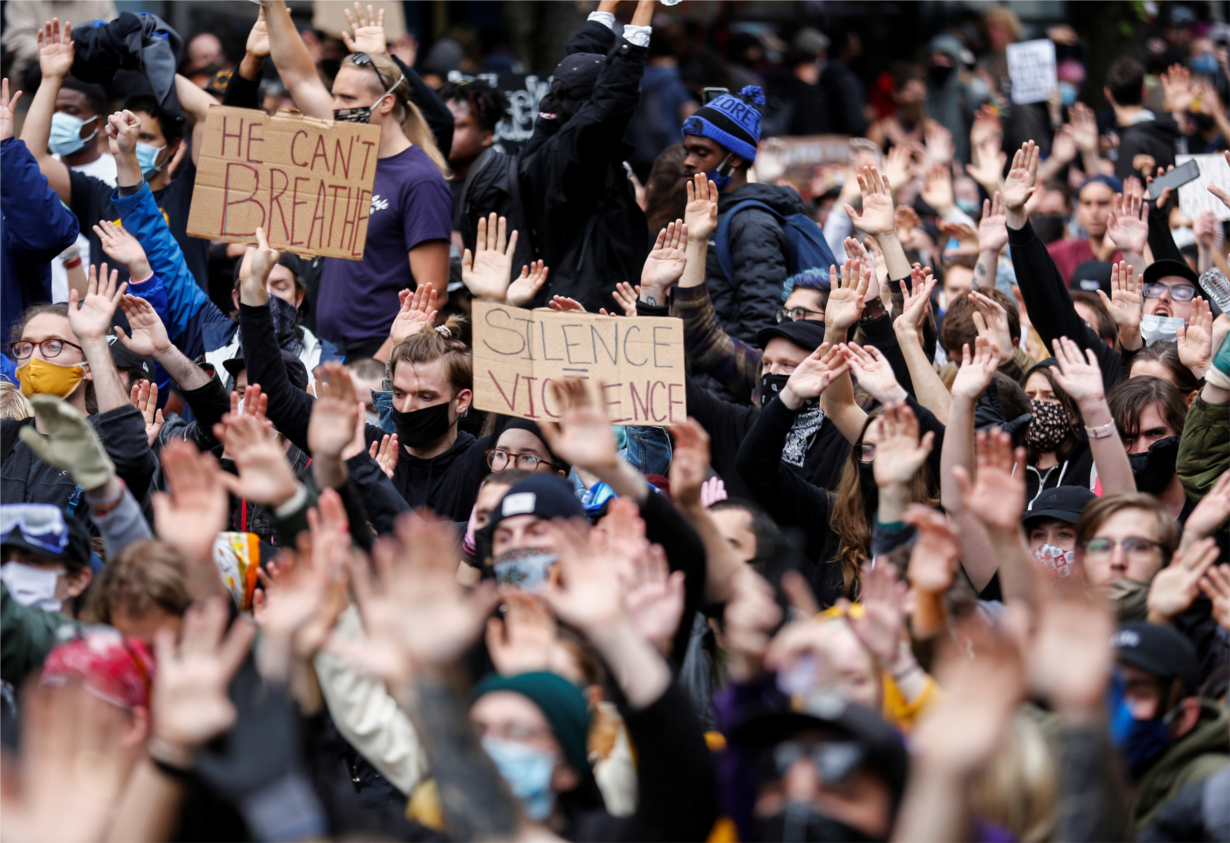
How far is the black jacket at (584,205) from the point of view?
248 inches

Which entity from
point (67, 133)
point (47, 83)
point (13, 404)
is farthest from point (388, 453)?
point (67, 133)

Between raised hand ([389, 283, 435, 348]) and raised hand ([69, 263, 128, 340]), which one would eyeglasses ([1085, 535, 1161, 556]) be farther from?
raised hand ([69, 263, 128, 340])

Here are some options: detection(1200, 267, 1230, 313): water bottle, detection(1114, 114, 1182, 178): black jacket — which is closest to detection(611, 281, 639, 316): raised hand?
detection(1200, 267, 1230, 313): water bottle

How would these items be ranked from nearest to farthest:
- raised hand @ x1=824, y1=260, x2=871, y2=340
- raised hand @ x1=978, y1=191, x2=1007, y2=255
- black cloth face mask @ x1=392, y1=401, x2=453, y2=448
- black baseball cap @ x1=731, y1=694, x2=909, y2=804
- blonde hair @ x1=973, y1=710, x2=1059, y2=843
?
black baseball cap @ x1=731, y1=694, x2=909, y2=804 < blonde hair @ x1=973, y1=710, x2=1059, y2=843 < raised hand @ x1=824, y1=260, x2=871, y2=340 < black cloth face mask @ x1=392, y1=401, x2=453, y2=448 < raised hand @ x1=978, y1=191, x2=1007, y2=255

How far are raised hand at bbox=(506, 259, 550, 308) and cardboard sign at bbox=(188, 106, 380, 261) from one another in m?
0.66

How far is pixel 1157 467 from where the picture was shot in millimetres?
5254

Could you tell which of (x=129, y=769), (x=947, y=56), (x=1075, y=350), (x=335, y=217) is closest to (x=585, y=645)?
(x=129, y=769)

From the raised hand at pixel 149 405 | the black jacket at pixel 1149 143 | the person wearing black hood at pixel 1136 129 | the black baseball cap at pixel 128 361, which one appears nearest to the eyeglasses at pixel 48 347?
the raised hand at pixel 149 405

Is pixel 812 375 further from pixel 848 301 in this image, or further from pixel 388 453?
pixel 388 453

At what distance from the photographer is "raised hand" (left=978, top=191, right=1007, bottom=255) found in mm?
6566

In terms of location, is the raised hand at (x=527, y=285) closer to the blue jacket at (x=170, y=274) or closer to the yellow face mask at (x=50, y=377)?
the blue jacket at (x=170, y=274)

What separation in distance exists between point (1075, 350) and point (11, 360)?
14.2 ft

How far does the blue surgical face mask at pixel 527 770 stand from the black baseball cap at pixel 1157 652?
1.38 m

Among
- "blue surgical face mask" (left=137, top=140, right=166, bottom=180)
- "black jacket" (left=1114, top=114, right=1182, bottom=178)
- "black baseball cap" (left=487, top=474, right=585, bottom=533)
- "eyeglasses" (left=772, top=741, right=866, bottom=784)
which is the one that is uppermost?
"eyeglasses" (left=772, top=741, right=866, bottom=784)
